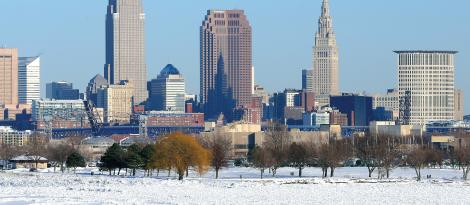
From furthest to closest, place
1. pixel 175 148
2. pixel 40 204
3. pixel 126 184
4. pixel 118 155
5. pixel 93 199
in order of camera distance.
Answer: pixel 118 155 → pixel 175 148 → pixel 126 184 → pixel 93 199 → pixel 40 204

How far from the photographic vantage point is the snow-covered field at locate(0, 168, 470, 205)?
70938 millimetres

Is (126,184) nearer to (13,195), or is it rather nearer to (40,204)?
(13,195)

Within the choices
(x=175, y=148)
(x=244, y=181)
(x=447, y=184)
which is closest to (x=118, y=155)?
(x=175, y=148)

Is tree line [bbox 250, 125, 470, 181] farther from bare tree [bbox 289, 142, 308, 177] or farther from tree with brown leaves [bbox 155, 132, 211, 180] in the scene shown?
tree with brown leaves [bbox 155, 132, 211, 180]

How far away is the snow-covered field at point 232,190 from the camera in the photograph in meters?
70.9

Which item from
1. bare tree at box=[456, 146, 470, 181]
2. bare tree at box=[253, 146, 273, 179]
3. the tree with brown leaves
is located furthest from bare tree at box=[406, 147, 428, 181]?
the tree with brown leaves

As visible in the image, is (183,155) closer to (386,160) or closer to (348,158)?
(386,160)

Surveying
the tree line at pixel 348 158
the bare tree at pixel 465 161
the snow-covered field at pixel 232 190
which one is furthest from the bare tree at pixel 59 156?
the bare tree at pixel 465 161

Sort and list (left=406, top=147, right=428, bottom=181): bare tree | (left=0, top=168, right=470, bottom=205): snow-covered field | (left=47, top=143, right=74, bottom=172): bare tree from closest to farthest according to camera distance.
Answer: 1. (left=0, top=168, right=470, bottom=205): snow-covered field
2. (left=406, top=147, right=428, bottom=181): bare tree
3. (left=47, top=143, right=74, bottom=172): bare tree

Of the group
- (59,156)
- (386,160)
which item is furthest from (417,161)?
(59,156)

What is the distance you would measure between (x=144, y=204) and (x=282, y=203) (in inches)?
261

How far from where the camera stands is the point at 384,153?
4269 inches

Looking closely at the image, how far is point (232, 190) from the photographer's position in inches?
3174

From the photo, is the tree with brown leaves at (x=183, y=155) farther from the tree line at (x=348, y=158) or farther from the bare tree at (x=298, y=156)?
A: the bare tree at (x=298, y=156)
